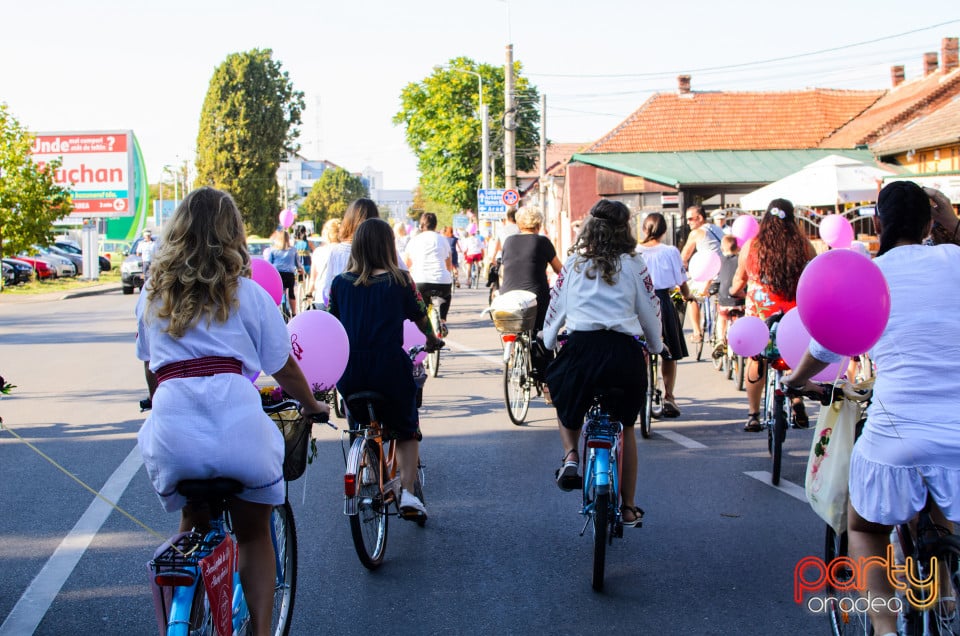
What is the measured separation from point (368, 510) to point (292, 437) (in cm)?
147

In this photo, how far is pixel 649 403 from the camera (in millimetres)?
8906

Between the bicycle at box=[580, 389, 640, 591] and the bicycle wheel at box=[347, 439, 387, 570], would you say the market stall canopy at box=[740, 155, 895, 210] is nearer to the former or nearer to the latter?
the bicycle at box=[580, 389, 640, 591]

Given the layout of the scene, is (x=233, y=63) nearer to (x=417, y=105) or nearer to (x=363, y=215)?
(x=417, y=105)

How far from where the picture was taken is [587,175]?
3981 centimetres

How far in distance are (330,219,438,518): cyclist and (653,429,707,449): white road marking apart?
11.4 feet

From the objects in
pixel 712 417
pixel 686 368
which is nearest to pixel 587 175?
pixel 686 368

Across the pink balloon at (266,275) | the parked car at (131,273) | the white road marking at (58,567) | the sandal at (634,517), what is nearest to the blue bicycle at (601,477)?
the sandal at (634,517)

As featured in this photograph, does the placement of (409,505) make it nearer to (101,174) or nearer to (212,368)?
(212,368)

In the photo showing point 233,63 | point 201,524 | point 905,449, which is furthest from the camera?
point 233,63

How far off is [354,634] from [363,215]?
3552 mm

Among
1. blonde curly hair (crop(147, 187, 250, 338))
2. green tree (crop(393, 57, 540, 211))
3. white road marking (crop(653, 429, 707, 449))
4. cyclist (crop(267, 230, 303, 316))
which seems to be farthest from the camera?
A: green tree (crop(393, 57, 540, 211))

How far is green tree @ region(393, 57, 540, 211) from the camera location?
6369 centimetres

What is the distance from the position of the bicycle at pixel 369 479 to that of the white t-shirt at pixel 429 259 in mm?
7246

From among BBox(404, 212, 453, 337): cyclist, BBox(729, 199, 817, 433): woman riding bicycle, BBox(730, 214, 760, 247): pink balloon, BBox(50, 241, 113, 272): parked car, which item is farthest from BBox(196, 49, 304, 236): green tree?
BBox(729, 199, 817, 433): woman riding bicycle
